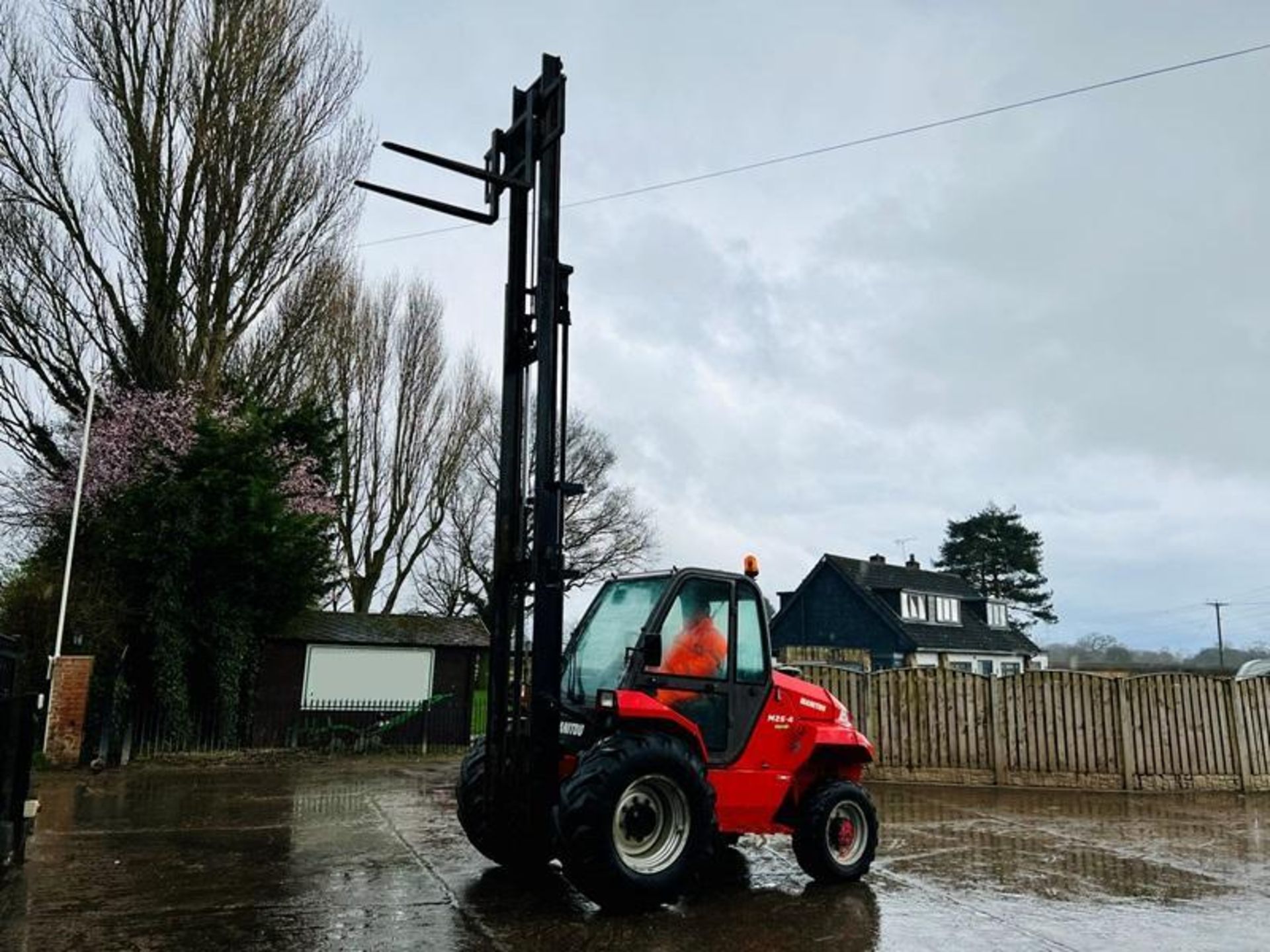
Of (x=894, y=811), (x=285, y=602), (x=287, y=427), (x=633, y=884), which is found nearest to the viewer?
(x=633, y=884)

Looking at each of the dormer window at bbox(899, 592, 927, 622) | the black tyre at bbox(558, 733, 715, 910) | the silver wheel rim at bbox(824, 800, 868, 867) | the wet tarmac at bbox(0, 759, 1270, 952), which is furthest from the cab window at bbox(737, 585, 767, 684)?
the dormer window at bbox(899, 592, 927, 622)

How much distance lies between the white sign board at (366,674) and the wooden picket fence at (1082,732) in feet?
31.3

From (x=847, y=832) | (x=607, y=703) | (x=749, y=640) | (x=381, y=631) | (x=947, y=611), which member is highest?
(x=947, y=611)

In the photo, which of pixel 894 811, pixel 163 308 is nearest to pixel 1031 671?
pixel 894 811

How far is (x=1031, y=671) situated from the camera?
1345 cm

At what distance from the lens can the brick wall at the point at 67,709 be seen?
1348 centimetres

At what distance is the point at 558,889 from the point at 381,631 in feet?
46.2

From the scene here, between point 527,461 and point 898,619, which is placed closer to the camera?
point 527,461

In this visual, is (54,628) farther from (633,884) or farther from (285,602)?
(633,884)

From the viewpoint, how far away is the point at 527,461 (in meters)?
7.04

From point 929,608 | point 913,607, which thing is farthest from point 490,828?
point 929,608

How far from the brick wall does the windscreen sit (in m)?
10.6

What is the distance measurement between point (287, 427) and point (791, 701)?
603 inches

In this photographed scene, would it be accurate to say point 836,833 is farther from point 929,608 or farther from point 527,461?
point 929,608
